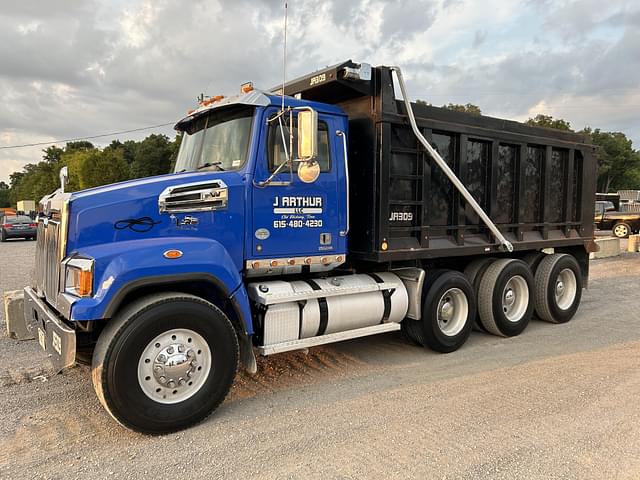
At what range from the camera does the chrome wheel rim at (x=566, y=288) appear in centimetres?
796

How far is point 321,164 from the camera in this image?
5.13 meters

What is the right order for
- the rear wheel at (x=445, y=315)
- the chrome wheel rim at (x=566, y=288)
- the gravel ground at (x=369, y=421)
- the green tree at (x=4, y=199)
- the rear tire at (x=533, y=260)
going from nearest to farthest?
the gravel ground at (x=369, y=421), the rear wheel at (x=445, y=315), the rear tire at (x=533, y=260), the chrome wheel rim at (x=566, y=288), the green tree at (x=4, y=199)

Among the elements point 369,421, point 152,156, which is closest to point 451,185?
point 369,421

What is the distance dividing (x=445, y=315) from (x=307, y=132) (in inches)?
127

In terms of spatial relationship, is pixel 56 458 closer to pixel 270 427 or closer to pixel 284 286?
pixel 270 427

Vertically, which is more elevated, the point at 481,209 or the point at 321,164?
the point at 321,164

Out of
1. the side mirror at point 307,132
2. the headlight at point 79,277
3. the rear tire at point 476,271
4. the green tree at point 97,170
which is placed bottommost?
the rear tire at point 476,271

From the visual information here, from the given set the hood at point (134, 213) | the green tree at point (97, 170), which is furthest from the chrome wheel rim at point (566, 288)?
the green tree at point (97, 170)

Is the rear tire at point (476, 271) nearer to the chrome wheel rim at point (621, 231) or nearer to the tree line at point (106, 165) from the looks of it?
the tree line at point (106, 165)

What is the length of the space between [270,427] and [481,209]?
404cm

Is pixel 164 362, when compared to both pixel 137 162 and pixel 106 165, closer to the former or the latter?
pixel 106 165

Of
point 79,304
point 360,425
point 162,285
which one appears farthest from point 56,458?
point 360,425

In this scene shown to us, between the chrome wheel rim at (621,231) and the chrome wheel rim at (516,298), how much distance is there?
833 inches

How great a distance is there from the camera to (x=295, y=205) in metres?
4.93
